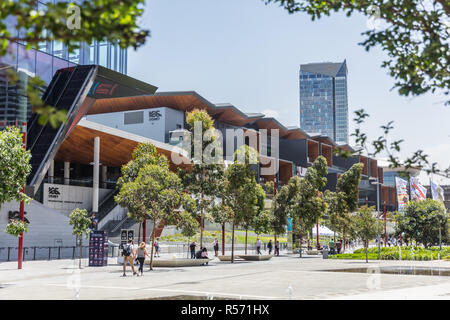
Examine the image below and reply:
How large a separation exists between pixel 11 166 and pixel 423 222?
120ft

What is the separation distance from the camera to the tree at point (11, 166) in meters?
17.8

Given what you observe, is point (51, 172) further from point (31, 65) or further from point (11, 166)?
point (11, 166)

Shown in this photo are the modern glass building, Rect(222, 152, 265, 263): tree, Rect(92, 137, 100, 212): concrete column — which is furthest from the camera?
Rect(92, 137, 100, 212): concrete column

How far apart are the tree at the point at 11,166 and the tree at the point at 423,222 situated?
116ft

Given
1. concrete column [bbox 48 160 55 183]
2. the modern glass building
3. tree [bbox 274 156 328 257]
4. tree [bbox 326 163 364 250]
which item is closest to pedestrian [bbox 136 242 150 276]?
the modern glass building

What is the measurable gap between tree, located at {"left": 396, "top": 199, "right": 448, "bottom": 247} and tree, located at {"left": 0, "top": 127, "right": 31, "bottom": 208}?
116ft

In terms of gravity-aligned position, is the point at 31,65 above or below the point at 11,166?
above

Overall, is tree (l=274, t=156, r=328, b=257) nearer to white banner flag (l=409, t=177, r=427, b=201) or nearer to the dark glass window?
the dark glass window

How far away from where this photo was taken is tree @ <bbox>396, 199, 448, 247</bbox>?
147 ft

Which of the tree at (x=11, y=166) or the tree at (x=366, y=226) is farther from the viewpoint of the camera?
the tree at (x=366, y=226)

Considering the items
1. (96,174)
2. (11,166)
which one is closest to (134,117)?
(96,174)

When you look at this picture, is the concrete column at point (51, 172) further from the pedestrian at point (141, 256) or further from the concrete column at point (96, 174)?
the pedestrian at point (141, 256)

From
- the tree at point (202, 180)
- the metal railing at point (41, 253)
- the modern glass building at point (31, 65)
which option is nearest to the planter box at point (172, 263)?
the tree at point (202, 180)

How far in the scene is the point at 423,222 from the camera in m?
45.0
